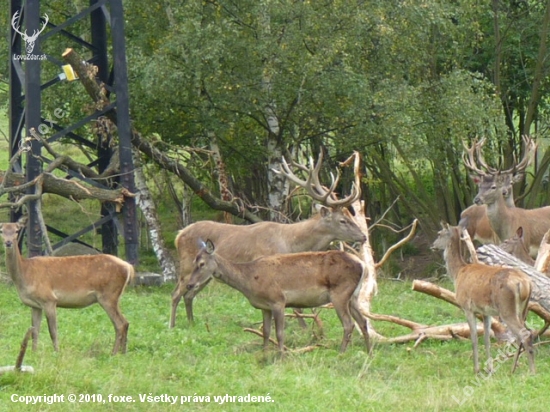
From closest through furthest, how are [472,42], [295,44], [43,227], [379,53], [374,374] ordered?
[374,374] → [43,227] → [295,44] → [379,53] → [472,42]

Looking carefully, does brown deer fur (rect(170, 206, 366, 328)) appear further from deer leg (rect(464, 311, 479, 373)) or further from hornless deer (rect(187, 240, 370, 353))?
deer leg (rect(464, 311, 479, 373))

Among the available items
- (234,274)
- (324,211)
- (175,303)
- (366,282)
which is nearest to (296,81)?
(324,211)

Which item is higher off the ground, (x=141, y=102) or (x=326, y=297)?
(x=141, y=102)

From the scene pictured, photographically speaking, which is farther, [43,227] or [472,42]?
[472,42]

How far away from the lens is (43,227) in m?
14.6

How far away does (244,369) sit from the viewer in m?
9.74

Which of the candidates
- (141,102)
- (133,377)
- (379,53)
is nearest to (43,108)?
(141,102)

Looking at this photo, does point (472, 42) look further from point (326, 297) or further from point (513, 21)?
point (326, 297)

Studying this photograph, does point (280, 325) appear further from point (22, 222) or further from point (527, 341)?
point (22, 222)

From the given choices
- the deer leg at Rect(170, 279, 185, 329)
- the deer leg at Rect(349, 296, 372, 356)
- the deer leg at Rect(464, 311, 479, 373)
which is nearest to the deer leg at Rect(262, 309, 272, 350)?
the deer leg at Rect(349, 296, 372, 356)

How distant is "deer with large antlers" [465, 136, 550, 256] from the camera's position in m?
16.4

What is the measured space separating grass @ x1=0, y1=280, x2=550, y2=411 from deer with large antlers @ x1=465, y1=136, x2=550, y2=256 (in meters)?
3.87

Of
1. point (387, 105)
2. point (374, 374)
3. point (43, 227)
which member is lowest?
point (374, 374)

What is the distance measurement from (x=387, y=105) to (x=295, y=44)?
5.75ft
